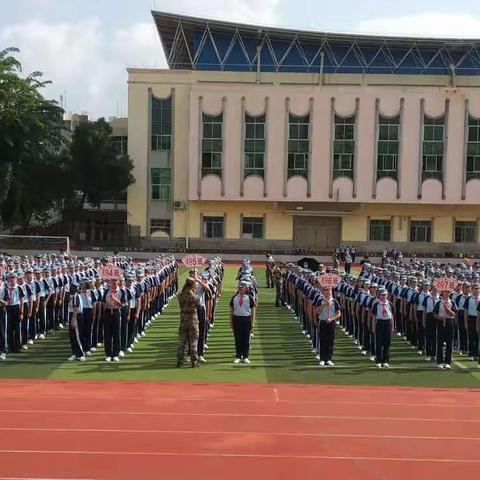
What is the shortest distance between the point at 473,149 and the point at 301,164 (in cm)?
1225

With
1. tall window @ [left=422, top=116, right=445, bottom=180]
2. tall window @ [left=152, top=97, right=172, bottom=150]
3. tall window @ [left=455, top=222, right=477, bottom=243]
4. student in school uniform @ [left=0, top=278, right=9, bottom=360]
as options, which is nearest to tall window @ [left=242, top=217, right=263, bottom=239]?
tall window @ [left=152, top=97, right=172, bottom=150]

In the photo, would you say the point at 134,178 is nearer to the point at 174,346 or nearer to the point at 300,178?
the point at 300,178

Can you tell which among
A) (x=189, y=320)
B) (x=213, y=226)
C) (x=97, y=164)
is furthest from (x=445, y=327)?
(x=97, y=164)

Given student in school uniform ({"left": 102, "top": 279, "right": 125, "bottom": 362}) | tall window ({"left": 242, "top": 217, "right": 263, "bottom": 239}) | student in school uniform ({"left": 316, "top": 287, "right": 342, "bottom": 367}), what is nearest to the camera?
student in school uniform ({"left": 316, "top": 287, "right": 342, "bottom": 367})

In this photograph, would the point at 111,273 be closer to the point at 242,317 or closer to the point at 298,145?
the point at 242,317

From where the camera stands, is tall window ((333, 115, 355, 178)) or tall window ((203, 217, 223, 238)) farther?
tall window ((203, 217, 223, 238))

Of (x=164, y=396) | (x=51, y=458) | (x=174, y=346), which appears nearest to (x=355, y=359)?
(x=174, y=346)

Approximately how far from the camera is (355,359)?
49.1 ft

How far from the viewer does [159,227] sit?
176ft

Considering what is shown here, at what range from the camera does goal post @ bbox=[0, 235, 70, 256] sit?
143ft

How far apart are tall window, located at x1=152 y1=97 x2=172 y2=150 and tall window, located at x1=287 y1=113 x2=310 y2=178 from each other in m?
8.91

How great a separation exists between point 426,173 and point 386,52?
15517 millimetres

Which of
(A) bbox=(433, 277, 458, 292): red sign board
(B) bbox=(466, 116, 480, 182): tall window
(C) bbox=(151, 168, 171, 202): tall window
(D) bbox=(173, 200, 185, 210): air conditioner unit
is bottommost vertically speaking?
(A) bbox=(433, 277, 458, 292): red sign board

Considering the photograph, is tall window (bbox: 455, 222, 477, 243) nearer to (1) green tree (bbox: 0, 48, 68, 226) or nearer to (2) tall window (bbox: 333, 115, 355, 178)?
→ (2) tall window (bbox: 333, 115, 355, 178)
